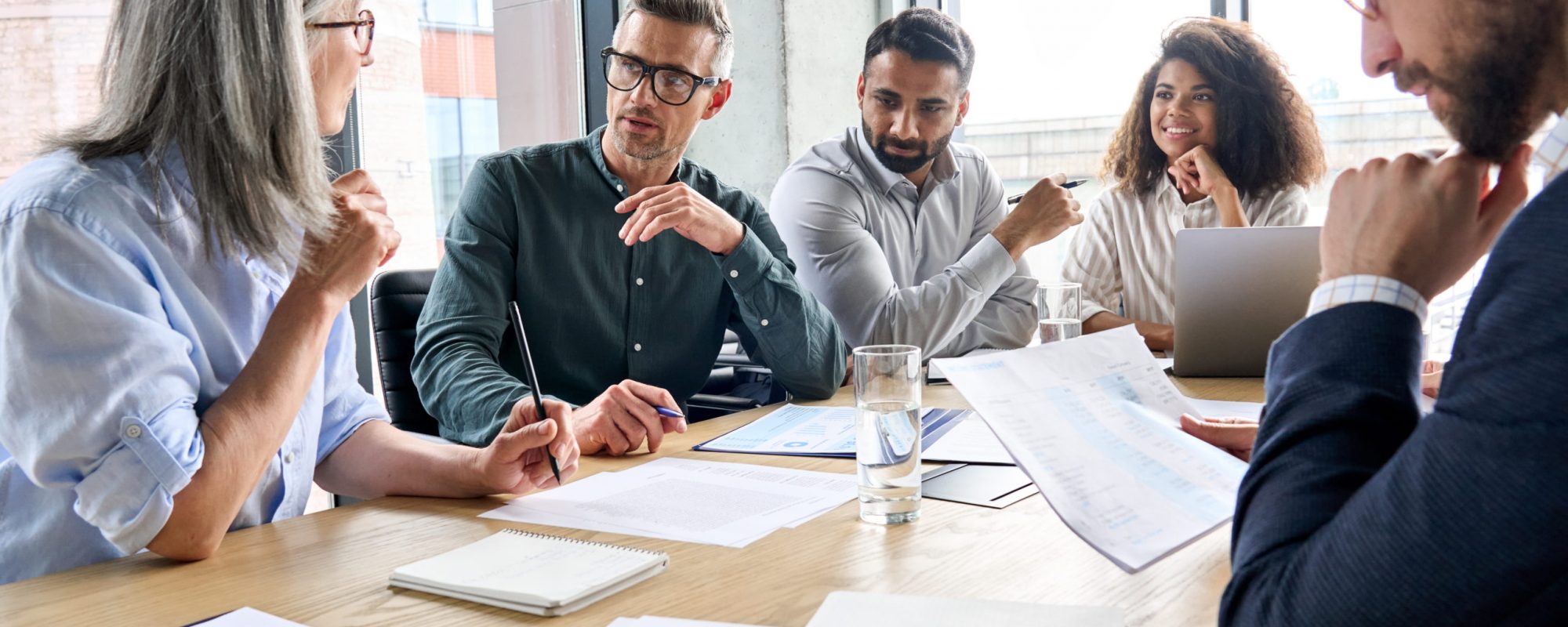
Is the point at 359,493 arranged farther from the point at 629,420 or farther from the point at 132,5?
the point at 132,5

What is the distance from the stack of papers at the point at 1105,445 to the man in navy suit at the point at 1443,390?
0.75 feet

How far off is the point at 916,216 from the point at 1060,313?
1.03 metres

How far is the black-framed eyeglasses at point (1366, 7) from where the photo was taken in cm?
90

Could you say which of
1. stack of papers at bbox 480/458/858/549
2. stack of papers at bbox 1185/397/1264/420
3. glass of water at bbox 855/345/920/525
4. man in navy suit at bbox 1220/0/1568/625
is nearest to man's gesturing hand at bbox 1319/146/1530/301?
man in navy suit at bbox 1220/0/1568/625

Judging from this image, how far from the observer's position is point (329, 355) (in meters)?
1.41

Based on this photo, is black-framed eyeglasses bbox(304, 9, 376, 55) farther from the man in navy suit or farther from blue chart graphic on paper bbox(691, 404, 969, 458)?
the man in navy suit

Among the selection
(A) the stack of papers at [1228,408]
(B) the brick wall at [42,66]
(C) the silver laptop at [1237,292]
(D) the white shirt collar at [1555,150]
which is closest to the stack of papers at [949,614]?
(D) the white shirt collar at [1555,150]

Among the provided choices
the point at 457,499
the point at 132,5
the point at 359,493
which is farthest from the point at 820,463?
the point at 132,5

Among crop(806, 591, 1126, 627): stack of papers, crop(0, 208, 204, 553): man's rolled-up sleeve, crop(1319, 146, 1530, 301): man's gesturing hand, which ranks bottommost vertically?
crop(806, 591, 1126, 627): stack of papers

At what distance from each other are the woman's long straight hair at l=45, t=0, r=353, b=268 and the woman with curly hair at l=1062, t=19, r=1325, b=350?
6.81ft

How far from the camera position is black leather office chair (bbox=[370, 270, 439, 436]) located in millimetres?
2102

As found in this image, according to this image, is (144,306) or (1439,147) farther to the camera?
(144,306)

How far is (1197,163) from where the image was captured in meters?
2.80

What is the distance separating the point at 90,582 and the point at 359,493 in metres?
0.42
